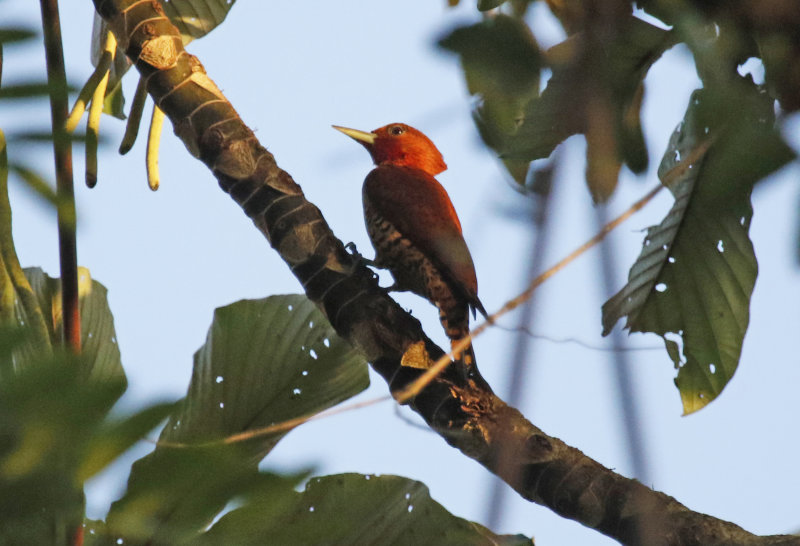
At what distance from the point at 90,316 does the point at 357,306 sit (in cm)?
105

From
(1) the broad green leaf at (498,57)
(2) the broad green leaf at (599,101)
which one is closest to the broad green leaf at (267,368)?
(2) the broad green leaf at (599,101)

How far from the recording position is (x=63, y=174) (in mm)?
1346

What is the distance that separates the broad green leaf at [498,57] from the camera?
810mm

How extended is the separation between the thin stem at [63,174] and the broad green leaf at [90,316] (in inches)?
6.6

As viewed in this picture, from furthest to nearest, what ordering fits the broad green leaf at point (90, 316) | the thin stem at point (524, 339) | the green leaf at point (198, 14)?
the green leaf at point (198, 14)
the broad green leaf at point (90, 316)
the thin stem at point (524, 339)

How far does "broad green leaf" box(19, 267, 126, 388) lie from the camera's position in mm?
2785

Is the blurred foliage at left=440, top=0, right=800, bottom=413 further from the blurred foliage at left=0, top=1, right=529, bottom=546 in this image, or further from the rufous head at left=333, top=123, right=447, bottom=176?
the rufous head at left=333, top=123, right=447, bottom=176

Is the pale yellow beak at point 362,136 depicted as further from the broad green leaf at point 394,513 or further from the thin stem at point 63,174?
the broad green leaf at point 394,513

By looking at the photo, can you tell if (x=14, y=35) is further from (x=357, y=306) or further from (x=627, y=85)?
(x=357, y=306)

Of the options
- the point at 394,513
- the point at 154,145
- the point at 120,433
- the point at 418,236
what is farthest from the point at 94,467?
the point at 418,236

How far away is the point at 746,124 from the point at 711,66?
0.06 metres

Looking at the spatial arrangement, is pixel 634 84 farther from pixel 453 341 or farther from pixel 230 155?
pixel 453 341

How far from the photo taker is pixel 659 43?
2.96ft

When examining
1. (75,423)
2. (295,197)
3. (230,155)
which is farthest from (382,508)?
(75,423)
